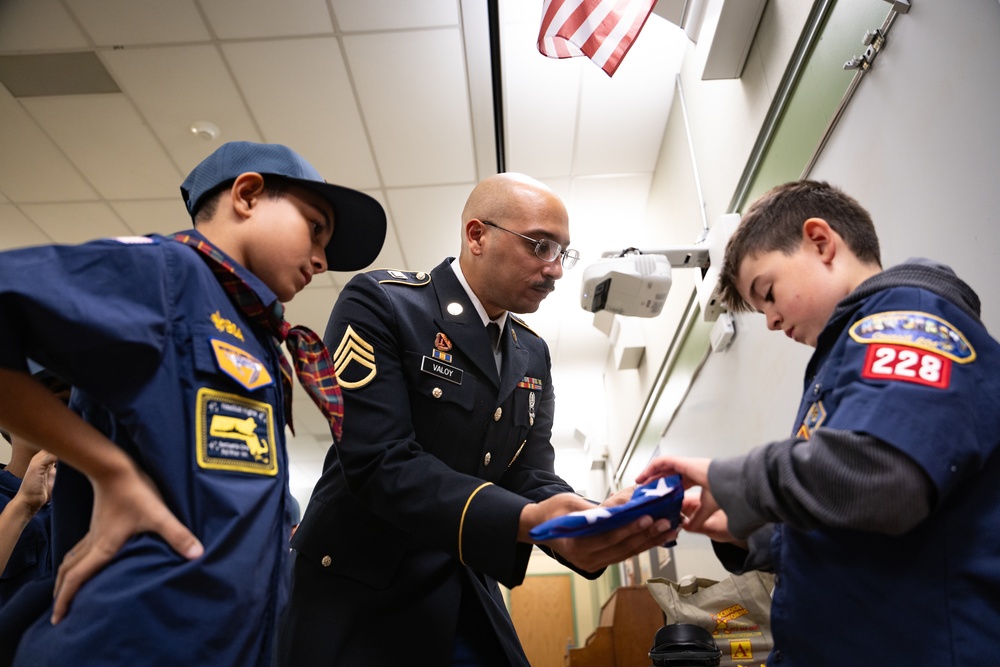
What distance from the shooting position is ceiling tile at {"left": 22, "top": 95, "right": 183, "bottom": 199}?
369cm

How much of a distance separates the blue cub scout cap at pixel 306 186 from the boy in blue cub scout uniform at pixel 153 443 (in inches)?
9.5

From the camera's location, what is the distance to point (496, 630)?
1.37m

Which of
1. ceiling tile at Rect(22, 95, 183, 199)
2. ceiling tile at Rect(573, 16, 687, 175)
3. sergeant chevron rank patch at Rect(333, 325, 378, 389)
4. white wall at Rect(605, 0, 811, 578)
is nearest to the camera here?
sergeant chevron rank patch at Rect(333, 325, 378, 389)

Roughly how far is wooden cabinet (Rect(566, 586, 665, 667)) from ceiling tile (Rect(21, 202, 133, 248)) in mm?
3976

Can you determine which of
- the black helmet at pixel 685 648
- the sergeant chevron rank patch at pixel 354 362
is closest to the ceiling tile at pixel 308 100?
the sergeant chevron rank patch at pixel 354 362

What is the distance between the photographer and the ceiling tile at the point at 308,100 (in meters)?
3.42

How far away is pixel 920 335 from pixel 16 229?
5419 mm

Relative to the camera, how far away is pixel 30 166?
162 inches

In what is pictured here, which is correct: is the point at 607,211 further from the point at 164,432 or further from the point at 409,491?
the point at 164,432

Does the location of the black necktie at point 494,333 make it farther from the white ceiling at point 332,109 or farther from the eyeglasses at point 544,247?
the white ceiling at point 332,109

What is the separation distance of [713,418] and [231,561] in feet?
9.14

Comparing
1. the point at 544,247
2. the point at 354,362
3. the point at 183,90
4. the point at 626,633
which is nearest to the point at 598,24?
the point at 544,247

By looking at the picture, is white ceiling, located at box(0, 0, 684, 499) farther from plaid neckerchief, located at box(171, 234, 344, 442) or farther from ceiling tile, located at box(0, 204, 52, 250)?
plaid neckerchief, located at box(171, 234, 344, 442)

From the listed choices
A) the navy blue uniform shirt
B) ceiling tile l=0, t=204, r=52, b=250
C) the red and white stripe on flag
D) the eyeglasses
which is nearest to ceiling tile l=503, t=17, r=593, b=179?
the red and white stripe on flag
